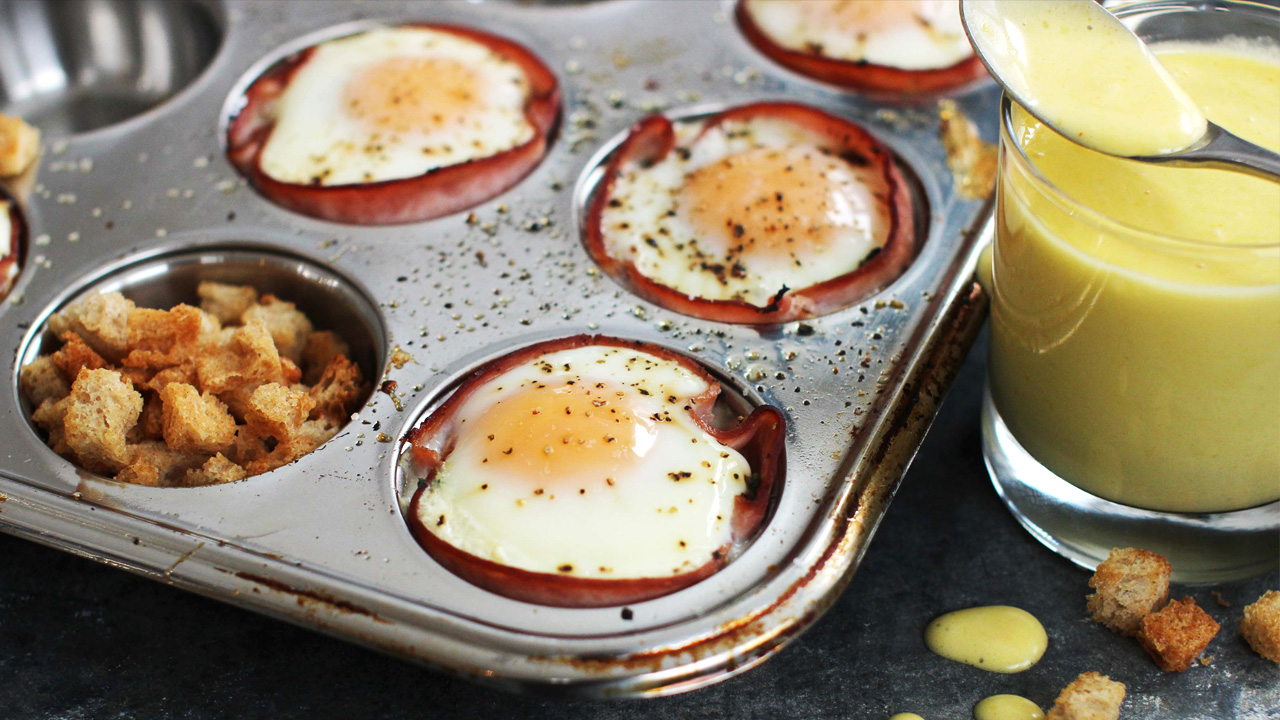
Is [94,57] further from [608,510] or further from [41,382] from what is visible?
[608,510]

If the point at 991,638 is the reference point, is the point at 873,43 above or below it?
above

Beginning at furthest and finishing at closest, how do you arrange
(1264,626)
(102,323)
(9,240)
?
(9,240) → (102,323) → (1264,626)

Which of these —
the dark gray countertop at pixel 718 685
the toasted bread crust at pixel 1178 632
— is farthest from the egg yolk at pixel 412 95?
the toasted bread crust at pixel 1178 632

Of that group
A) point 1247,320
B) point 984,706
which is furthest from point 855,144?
point 984,706

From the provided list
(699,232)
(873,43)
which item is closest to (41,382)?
(699,232)

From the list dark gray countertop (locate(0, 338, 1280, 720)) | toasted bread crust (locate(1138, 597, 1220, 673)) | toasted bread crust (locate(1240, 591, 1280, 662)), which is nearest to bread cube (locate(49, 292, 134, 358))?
dark gray countertop (locate(0, 338, 1280, 720))

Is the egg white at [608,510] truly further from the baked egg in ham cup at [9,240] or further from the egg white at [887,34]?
the egg white at [887,34]

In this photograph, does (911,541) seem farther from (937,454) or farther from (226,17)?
(226,17)
